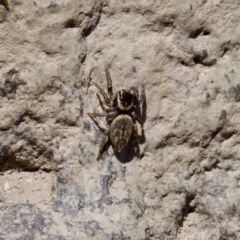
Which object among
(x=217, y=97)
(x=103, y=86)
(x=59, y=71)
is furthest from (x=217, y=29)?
(x=59, y=71)

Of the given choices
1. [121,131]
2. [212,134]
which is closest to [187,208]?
[212,134]

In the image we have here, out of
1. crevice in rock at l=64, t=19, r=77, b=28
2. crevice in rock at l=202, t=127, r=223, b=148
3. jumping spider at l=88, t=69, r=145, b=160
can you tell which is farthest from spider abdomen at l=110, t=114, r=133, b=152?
crevice in rock at l=64, t=19, r=77, b=28

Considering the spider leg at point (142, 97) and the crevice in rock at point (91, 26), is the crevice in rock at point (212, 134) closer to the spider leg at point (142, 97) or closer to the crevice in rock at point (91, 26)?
the spider leg at point (142, 97)

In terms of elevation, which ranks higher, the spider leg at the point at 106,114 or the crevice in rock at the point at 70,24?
the crevice in rock at the point at 70,24

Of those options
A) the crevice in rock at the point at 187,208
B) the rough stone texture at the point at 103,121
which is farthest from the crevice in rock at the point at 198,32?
the crevice in rock at the point at 187,208

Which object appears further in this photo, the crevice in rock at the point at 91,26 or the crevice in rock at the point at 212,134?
the crevice in rock at the point at 212,134

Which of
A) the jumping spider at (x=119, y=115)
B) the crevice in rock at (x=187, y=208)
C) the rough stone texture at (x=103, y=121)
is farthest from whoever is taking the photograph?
the crevice in rock at (x=187, y=208)

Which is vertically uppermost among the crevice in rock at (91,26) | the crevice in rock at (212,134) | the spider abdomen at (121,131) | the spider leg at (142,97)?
the crevice in rock at (91,26)
